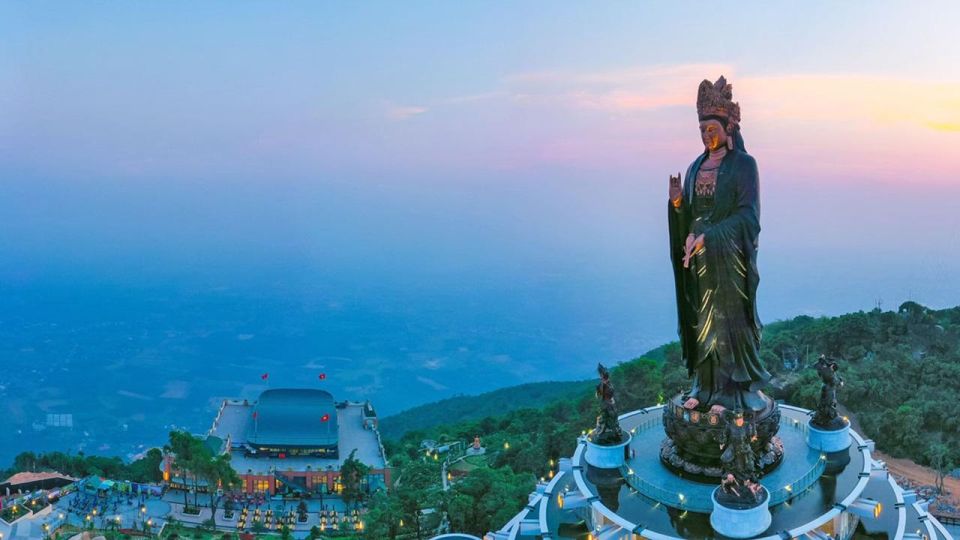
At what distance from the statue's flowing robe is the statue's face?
0.31 m

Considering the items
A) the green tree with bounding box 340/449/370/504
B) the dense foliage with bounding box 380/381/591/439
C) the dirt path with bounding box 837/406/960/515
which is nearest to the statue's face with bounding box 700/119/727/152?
the dirt path with bounding box 837/406/960/515

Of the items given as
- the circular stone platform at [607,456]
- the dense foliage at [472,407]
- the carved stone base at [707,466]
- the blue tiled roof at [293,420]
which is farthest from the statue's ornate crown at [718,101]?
the dense foliage at [472,407]

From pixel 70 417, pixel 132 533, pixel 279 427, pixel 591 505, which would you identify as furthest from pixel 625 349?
pixel 591 505

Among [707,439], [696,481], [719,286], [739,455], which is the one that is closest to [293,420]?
[696,481]

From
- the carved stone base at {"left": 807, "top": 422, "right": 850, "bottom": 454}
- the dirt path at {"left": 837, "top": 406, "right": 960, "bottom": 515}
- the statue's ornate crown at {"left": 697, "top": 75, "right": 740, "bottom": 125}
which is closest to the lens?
the statue's ornate crown at {"left": 697, "top": 75, "right": 740, "bottom": 125}

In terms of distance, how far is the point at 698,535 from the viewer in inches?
539

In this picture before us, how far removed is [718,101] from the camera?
1527 centimetres

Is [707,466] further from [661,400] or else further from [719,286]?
[661,400]

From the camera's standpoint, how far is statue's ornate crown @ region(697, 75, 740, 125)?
50.0 feet

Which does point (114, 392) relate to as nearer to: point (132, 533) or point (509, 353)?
point (509, 353)

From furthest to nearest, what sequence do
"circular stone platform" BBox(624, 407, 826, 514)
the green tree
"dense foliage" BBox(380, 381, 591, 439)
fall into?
"dense foliage" BBox(380, 381, 591, 439)
the green tree
"circular stone platform" BBox(624, 407, 826, 514)

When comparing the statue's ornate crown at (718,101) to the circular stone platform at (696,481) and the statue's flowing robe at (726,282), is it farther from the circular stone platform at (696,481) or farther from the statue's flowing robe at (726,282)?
the circular stone platform at (696,481)

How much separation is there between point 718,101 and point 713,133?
0.62 meters

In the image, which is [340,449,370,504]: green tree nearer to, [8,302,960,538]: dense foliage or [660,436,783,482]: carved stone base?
[8,302,960,538]: dense foliage
